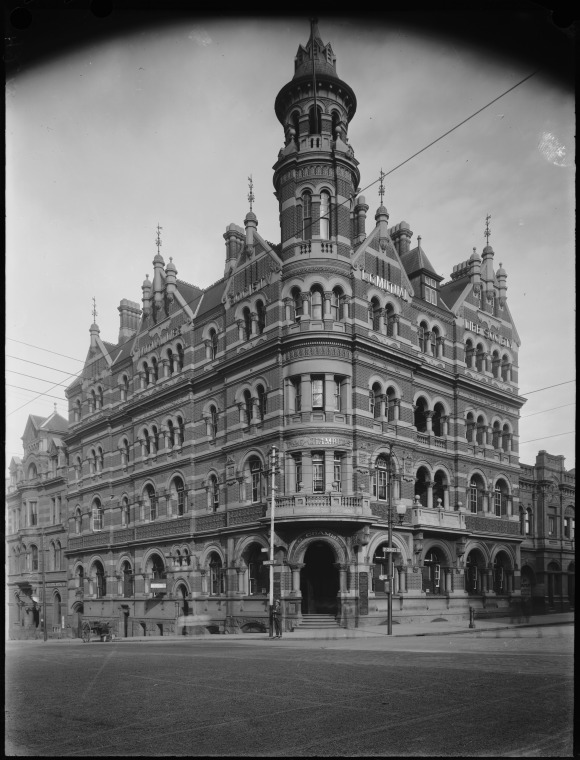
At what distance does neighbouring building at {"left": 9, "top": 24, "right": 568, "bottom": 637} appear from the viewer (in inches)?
1053

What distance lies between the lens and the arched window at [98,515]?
36784mm

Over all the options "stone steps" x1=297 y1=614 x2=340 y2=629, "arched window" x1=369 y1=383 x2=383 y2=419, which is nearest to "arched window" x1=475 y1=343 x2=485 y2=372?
"arched window" x1=369 y1=383 x2=383 y2=419

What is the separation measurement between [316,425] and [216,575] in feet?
28.7

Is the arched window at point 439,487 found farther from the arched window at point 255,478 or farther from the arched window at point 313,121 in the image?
the arched window at point 313,121

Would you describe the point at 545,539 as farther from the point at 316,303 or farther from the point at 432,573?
the point at 316,303

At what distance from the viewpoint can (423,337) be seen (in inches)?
1202

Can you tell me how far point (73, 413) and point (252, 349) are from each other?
14366 mm

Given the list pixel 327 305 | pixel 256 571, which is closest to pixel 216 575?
pixel 256 571

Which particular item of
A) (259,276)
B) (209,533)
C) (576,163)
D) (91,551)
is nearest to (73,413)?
(91,551)

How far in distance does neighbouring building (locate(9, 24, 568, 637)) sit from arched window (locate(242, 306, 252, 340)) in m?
0.09

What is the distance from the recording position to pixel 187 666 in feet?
48.6

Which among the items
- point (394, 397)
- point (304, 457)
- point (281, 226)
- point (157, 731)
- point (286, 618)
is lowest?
point (286, 618)

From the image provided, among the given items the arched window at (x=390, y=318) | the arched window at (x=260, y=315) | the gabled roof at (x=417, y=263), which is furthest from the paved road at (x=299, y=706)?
the gabled roof at (x=417, y=263)

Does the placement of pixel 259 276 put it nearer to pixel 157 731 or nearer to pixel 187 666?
pixel 187 666
